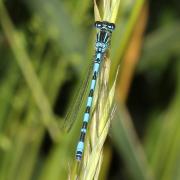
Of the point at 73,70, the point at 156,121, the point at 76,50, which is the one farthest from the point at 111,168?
the point at 76,50

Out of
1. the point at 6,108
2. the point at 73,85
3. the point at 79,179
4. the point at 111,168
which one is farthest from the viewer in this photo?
the point at 111,168

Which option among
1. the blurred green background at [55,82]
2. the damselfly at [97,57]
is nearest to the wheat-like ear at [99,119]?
the damselfly at [97,57]

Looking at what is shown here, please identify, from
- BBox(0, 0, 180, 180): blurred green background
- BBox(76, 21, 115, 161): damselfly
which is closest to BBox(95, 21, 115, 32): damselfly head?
BBox(76, 21, 115, 161): damselfly

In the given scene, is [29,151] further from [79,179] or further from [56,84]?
[79,179]

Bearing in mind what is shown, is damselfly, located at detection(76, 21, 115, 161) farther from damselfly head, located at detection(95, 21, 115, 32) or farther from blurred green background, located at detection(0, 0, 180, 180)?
blurred green background, located at detection(0, 0, 180, 180)

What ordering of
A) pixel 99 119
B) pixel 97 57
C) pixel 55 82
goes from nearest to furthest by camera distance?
pixel 99 119
pixel 97 57
pixel 55 82

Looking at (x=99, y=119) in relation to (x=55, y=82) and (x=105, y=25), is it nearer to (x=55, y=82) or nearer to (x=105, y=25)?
(x=105, y=25)

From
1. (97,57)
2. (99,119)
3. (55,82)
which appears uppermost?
(55,82)

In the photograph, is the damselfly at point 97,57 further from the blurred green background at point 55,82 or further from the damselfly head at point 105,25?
the blurred green background at point 55,82

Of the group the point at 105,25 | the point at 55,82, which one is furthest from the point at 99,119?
the point at 55,82
